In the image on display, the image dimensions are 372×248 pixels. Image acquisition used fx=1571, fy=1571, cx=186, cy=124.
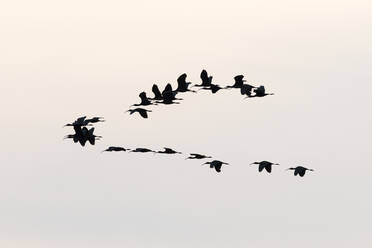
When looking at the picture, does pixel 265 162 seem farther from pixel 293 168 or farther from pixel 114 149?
pixel 114 149

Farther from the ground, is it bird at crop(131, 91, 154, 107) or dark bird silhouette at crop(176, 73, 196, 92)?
dark bird silhouette at crop(176, 73, 196, 92)

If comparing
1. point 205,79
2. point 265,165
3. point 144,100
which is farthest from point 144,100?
point 265,165

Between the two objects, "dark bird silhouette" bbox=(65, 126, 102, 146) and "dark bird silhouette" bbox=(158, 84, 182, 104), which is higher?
"dark bird silhouette" bbox=(158, 84, 182, 104)

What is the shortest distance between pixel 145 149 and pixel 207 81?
8.41 meters

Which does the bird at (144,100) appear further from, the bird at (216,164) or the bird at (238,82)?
the bird at (216,164)

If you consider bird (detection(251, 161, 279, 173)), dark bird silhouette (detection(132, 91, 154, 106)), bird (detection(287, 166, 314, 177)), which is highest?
dark bird silhouette (detection(132, 91, 154, 106))

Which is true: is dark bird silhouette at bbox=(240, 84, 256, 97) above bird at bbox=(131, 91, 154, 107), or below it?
above

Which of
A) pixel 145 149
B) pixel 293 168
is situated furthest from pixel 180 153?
pixel 293 168

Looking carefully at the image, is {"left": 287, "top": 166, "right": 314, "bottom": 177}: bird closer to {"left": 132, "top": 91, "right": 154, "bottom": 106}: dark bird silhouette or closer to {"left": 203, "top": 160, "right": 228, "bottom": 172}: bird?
{"left": 203, "top": 160, "right": 228, "bottom": 172}: bird

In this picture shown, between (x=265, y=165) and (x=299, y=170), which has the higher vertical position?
(x=265, y=165)

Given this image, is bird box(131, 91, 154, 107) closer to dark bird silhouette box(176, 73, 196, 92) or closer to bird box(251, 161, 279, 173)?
dark bird silhouette box(176, 73, 196, 92)

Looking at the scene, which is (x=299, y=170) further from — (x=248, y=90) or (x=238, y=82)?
(x=238, y=82)

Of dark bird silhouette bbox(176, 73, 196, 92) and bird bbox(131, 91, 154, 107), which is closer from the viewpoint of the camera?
dark bird silhouette bbox(176, 73, 196, 92)

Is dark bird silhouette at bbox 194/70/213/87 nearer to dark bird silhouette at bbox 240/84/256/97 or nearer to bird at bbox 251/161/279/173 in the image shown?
dark bird silhouette at bbox 240/84/256/97
